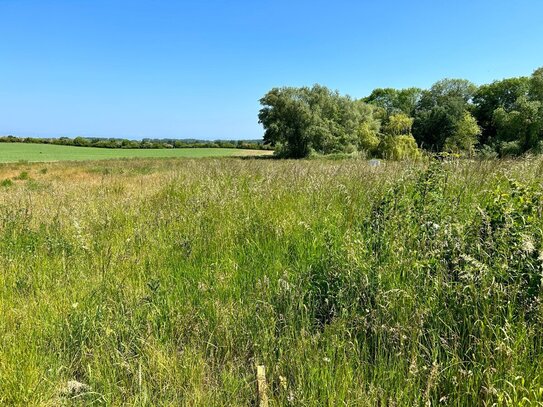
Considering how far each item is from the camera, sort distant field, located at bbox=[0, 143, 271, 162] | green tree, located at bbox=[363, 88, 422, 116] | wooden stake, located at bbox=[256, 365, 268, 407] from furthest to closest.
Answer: green tree, located at bbox=[363, 88, 422, 116]
distant field, located at bbox=[0, 143, 271, 162]
wooden stake, located at bbox=[256, 365, 268, 407]

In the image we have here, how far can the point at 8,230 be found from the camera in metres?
4.85

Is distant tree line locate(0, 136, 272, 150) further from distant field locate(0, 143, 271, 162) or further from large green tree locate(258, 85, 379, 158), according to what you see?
large green tree locate(258, 85, 379, 158)

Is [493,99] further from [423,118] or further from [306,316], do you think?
[306,316]

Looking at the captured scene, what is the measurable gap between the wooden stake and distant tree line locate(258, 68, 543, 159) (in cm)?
4194

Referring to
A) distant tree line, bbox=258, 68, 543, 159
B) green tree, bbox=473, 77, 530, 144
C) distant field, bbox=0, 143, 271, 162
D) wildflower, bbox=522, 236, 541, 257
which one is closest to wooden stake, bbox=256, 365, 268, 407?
wildflower, bbox=522, 236, 541, 257

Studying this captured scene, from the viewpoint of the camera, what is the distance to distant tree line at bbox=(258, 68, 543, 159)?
46219 mm

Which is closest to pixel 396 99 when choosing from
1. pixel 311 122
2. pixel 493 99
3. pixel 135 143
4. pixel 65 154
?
pixel 493 99

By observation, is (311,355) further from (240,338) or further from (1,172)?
(1,172)

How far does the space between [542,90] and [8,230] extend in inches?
2410

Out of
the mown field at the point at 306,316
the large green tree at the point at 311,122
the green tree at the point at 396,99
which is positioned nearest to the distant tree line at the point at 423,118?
the large green tree at the point at 311,122

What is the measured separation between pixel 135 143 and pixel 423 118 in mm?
67763

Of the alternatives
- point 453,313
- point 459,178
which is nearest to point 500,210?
point 453,313

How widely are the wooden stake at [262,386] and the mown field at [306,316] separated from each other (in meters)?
0.06

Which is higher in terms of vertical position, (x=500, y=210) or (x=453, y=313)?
(x=500, y=210)
